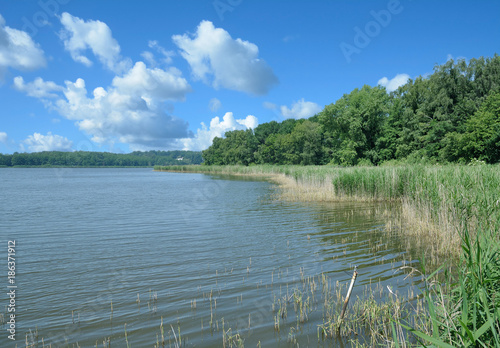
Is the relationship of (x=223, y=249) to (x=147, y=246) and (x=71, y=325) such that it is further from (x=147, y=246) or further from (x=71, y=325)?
(x=71, y=325)

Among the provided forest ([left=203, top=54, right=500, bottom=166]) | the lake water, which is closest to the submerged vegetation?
the lake water

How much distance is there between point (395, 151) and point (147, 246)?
1700 inches

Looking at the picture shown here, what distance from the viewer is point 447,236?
24.8 feet

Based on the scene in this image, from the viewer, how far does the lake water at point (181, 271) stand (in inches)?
173

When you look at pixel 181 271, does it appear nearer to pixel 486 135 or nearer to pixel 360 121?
pixel 486 135

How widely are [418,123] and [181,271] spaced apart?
39.5 m

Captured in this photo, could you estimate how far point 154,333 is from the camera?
4277 mm

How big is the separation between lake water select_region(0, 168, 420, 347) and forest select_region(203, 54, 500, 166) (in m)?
18.6

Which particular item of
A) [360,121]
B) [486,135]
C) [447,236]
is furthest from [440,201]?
[360,121]

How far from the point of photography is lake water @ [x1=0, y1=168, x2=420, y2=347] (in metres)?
4.40

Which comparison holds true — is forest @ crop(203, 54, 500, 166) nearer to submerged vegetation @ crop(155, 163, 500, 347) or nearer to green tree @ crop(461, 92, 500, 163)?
green tree @ crop(461, 92, 500, 163)

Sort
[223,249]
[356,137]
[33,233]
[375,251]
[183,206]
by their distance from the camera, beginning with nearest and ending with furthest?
[375,251] → [223,249] → [33,233] → [183,206] → [356,137]

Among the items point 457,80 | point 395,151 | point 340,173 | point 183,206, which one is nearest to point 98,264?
point 183,206

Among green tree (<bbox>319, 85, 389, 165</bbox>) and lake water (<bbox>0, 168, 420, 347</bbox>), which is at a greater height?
green tree (<bbox>319, 85, 389, 165</bbox>)
